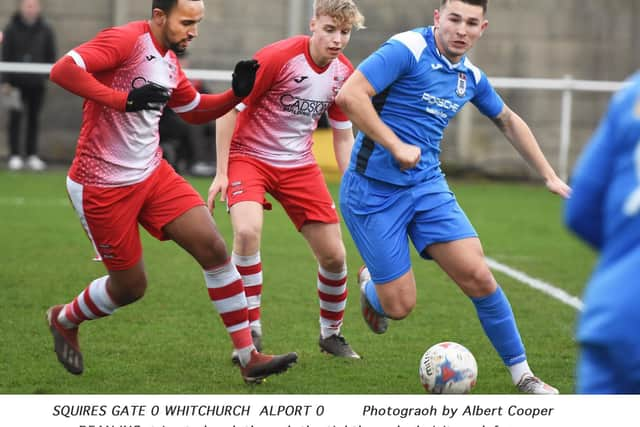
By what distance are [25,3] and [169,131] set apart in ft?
8.26

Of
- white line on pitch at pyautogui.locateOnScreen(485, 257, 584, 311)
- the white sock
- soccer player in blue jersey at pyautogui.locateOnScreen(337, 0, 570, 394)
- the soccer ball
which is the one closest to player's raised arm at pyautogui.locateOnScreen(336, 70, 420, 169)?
Answer: soccer player in blue jersey at pyautogui.locateOnScreen(337, 0, 570, 394)

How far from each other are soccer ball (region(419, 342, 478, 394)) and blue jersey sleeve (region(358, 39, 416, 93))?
125 cm

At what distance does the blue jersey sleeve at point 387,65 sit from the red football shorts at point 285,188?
1.14m

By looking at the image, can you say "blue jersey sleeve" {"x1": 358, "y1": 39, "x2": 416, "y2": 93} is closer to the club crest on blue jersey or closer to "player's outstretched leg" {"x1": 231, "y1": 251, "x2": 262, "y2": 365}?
the club crest on blue jersey

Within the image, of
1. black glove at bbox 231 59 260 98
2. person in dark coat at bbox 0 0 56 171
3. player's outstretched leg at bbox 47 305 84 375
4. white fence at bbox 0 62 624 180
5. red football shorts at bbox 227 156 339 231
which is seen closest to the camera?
black glove at bbox 231 59 260 98

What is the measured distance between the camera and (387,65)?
17.2 ft

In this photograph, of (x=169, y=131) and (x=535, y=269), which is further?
(x=169, y=131)

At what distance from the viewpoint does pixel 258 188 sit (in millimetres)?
6219

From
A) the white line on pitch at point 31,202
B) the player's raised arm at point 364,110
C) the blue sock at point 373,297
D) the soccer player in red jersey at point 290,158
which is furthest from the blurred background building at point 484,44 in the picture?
the player's raised arm at point 364,110

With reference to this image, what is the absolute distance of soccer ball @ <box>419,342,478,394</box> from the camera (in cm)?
526

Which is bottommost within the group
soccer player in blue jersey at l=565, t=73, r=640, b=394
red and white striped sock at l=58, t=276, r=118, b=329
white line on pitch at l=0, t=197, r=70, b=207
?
white line on pitch at l=0, t=197, r=70, b=207
